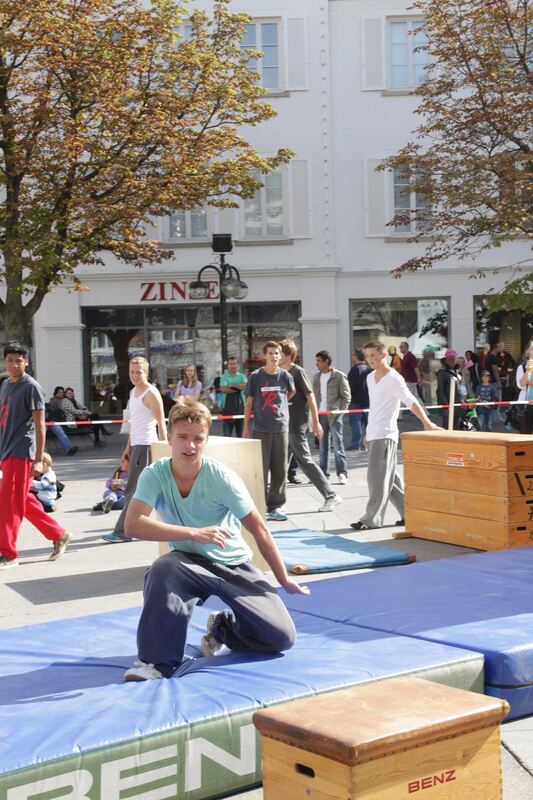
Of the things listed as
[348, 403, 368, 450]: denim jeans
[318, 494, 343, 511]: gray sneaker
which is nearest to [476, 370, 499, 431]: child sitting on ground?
[348, 403, 368, 450]: denim jeans

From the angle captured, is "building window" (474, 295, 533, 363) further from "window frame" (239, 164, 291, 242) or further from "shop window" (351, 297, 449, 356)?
"window frame" (239, 164, 291, 242)

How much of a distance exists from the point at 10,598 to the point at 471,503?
407 cm

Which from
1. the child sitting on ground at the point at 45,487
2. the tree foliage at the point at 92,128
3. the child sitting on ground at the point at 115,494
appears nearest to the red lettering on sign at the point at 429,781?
the child sitting on ground at the point at 45,487

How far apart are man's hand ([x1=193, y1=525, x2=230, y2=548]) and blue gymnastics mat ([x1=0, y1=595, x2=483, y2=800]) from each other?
0.59 m

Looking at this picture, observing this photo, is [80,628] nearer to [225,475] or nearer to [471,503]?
[225,475]

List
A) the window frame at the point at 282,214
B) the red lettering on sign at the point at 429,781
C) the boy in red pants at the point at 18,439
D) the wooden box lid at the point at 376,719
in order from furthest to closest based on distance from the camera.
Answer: the window frame at the point at 282,214 → the boy in red pants at the point at 18,439 → the red lettering on sign at the point at 429,781 → the wooden box lid at the point at 376,719

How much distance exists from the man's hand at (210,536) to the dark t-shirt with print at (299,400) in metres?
7.20

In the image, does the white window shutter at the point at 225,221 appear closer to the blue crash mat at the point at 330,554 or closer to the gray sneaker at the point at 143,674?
the blue crash mat at the point at 330,554

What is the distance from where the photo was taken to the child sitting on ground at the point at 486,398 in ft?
71.7

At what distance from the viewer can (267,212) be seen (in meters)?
28.5

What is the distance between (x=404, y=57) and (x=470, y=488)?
68.1ft

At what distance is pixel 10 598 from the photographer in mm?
8555

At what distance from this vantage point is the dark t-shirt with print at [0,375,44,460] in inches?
376

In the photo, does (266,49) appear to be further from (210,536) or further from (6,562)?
(210,536)
